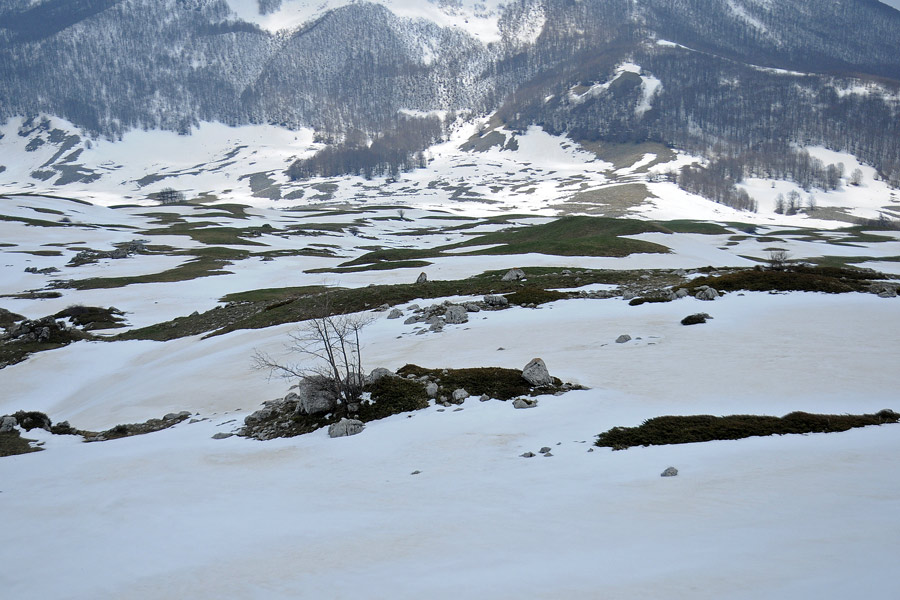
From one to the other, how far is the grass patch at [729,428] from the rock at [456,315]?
48.5ft

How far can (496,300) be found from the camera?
30312 mm

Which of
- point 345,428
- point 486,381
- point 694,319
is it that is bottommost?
point 345,428

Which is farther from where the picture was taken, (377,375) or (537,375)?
(377,375)

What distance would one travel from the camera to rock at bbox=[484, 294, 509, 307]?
30266 mm

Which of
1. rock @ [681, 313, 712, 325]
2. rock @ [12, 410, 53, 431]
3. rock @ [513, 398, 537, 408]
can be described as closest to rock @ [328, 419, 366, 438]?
rock @ [513, 398, 537, 408]

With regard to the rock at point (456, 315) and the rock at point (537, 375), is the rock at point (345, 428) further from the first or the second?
the rock at point (456, 315)

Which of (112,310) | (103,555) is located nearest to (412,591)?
(103,555)

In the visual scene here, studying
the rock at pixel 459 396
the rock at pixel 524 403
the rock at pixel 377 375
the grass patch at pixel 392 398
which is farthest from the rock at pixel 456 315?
the rock at pixel 524 403

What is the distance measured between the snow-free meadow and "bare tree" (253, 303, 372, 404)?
1.32m

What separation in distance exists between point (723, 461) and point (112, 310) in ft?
161

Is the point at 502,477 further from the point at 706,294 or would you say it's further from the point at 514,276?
the point at 514,276

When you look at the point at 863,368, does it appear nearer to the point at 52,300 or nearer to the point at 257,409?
the point at 257,409

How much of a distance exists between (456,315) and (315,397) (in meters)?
11.4

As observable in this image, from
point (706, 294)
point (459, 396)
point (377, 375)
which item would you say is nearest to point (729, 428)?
point (459, 396)
